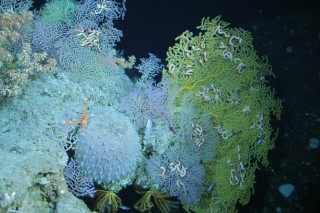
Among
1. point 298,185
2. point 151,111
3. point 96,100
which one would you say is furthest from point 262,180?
point 96,100

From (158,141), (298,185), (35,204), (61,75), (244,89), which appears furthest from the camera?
(298,185)

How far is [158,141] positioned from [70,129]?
1359 mm

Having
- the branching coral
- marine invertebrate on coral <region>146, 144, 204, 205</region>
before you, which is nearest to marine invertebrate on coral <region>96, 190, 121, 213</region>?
marine invertebrate on coral <region>146, 144, 204, 205</region>

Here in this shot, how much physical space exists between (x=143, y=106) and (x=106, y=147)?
113 centimetres

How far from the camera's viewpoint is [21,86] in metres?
3.36

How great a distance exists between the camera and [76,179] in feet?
10.9

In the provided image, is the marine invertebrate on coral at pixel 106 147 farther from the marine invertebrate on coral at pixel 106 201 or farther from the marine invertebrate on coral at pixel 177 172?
the marine invertebrate on coral at pixel 177 172

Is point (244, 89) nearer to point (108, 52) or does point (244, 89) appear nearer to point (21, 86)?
point (108, 52)

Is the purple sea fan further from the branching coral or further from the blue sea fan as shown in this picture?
the blue sea fan

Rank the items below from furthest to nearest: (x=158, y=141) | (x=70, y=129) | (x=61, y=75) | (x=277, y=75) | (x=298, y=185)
Result: (x=277, y=75), (x=298, y=185), (x=158, y=141), (x=61, y=75), (x=70, y=129)

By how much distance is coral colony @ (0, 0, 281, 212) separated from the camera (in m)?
3.31

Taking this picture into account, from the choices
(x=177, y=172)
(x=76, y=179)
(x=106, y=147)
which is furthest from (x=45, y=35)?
(x=177, y=172)

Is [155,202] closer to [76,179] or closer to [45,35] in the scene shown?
[76,179]

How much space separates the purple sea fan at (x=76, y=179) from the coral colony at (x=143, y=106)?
13 mm
